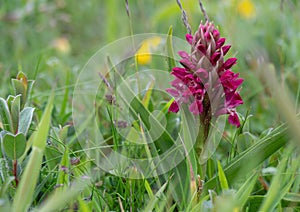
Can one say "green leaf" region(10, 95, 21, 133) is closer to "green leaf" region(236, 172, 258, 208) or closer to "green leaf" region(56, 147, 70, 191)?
"green leaf" region(56, 147, 70, 191)

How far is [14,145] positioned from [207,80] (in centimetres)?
51

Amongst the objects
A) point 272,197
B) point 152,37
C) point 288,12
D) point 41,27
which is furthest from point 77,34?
point 272,197

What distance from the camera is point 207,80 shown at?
130cm

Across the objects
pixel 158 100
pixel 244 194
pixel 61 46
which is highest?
pixel 61 46

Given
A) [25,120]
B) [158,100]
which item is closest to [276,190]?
[25,120]

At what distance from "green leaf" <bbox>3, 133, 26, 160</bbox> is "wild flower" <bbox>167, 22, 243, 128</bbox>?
42 centimetres

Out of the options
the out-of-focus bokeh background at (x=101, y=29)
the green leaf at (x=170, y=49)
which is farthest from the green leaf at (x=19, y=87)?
the out-of-focus bokeh background at (x=101, y=29)

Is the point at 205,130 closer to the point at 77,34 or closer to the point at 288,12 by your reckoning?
the point at 288,12

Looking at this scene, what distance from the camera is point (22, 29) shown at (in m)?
3.38

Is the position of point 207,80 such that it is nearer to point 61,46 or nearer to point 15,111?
point 15,111

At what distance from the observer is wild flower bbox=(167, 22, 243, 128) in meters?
1.29

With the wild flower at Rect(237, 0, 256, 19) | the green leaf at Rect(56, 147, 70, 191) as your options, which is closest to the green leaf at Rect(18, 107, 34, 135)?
the green leaf at Rect(56, 147, 70, 191)

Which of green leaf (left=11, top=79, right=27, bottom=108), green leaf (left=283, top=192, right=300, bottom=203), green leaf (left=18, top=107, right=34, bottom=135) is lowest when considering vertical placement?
green leaf (left=283, top=192, right=300, bottom=203)

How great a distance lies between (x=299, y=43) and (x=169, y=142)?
5.04ft
